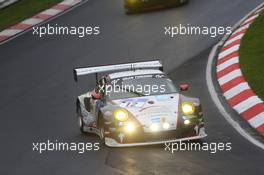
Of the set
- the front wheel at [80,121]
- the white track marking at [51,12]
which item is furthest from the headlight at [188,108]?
the white track marking at [51,12]

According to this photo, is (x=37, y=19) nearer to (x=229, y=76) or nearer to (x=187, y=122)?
(x=229, y=76)

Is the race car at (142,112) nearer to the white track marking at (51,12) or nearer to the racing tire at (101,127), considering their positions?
the racing tire at (101,127)

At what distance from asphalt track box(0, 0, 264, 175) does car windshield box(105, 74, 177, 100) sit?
1.06 metres

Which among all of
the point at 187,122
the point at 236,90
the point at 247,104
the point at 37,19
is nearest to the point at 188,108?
the point at 187,122

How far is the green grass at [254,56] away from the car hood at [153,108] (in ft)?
10.8

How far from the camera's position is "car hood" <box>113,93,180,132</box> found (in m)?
15.3

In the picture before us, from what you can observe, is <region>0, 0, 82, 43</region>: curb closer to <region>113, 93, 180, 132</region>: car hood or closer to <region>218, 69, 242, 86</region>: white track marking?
<region>218, 69, 242, 86</region>: white track marking

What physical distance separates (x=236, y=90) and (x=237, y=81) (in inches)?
32.2

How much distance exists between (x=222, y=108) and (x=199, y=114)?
2946 mm

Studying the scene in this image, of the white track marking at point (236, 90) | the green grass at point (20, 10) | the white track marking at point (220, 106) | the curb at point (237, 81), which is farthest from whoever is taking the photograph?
the green grass at point (20, 10)

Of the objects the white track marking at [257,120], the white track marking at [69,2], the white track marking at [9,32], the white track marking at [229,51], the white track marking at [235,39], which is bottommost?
the white track marking at [257,120]

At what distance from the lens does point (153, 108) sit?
51.4 ft

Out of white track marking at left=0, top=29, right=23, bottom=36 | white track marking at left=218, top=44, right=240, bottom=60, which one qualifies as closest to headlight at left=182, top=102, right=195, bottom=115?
white track marking at left=218, top=44, right=240, bottom=60

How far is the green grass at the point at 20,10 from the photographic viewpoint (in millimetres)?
30694
